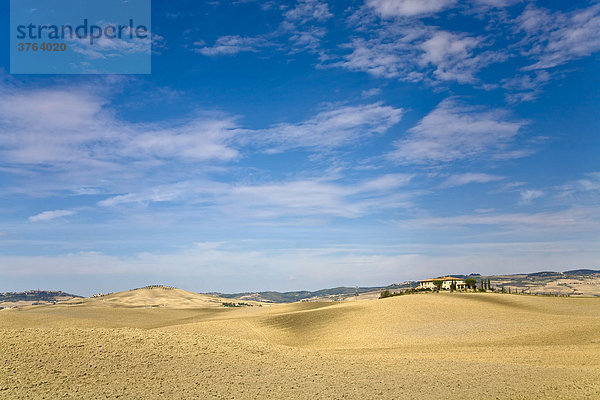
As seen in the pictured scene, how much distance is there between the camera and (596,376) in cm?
2175

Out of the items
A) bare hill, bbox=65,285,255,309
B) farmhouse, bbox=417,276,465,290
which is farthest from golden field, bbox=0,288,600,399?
bare hill, bbox=65,285,255,309

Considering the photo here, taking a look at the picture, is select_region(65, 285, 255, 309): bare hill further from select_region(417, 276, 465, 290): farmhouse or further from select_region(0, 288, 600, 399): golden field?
select_region(0, 288, 600, 399): golden field

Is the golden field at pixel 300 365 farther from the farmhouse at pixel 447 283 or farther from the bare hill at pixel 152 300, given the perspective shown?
the bare hill at pixel 152 300

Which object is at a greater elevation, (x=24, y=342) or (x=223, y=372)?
(x=24, y=342)

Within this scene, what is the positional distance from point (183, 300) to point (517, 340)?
115 metres

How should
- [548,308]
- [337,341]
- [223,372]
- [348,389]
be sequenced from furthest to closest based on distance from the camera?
[548,308] < [337,341] < [223,372] < [348,389]

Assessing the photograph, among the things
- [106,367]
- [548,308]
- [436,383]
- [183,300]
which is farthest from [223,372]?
[183,300]

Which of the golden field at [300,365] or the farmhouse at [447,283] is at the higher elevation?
the golden field at [300,365]

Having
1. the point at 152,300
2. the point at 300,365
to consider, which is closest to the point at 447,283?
the point at 152,300

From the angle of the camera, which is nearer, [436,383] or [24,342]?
[436,383]

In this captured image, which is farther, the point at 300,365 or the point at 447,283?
the point at 447,283

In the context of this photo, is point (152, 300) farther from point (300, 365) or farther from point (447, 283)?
point (300, 365)

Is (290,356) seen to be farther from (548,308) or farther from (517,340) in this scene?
(548,308)

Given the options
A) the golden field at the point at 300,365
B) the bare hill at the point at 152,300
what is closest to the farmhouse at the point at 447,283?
the bare hill at the point at 152,300
